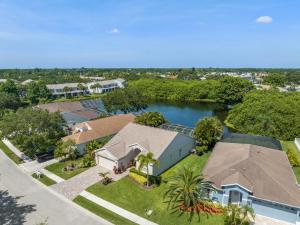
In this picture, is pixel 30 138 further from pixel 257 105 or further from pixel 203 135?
pixel 257 105

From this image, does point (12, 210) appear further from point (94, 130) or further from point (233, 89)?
point (233, 89)

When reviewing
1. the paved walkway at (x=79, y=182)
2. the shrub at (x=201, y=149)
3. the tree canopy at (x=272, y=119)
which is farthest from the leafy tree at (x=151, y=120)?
the tree canopy at (x=272, y=119)

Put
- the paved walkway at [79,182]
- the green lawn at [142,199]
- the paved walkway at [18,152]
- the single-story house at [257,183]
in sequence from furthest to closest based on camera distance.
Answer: the paved walkway at [18,152]
the paved walkway at [79,182]
the green lawn at [142,199]
the single-story house at [257,183]

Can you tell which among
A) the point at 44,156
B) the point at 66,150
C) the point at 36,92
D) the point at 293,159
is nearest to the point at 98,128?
the point at 66,150

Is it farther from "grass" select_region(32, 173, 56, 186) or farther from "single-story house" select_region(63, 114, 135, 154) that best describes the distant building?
"grass" select_region(32, 173, 56, 186)

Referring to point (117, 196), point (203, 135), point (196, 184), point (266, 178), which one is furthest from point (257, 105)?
point (117, 196)

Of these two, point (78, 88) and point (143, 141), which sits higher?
point (143, 141)

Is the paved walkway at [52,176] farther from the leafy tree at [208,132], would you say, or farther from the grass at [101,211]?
the leafy tree at [208,132]
